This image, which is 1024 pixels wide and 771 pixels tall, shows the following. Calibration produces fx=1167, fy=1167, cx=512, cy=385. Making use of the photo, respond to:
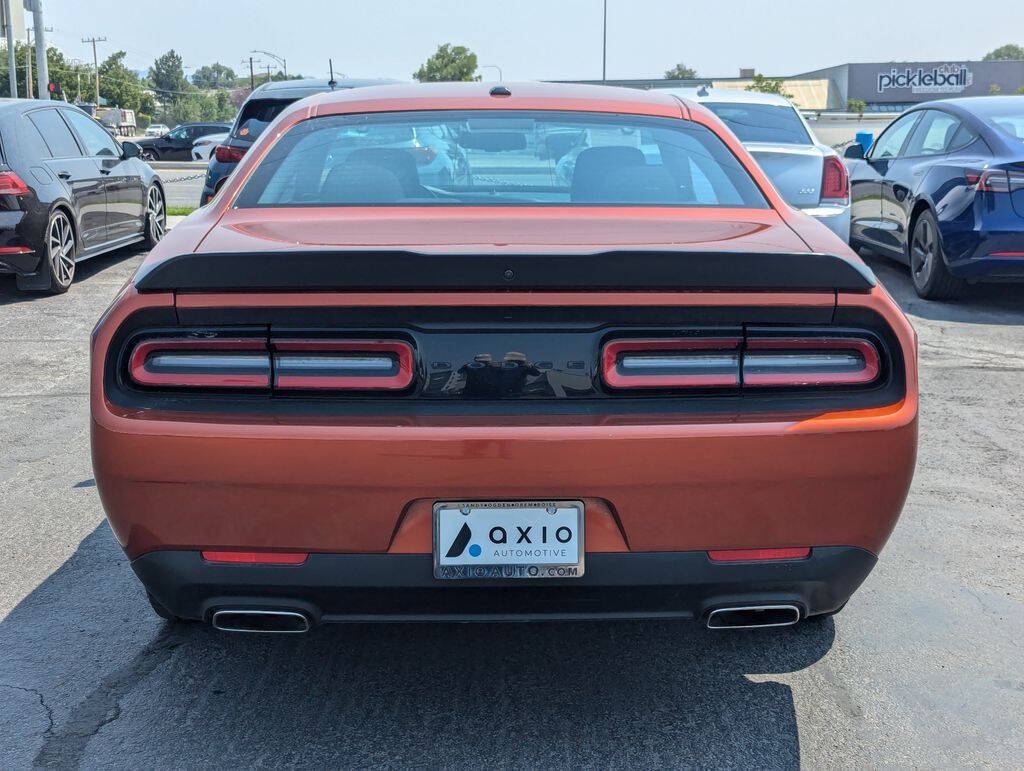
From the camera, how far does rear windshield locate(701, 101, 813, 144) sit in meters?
9.51

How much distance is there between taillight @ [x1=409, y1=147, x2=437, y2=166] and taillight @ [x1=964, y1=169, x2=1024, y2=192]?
590 centimetres

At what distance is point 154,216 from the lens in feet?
38.7

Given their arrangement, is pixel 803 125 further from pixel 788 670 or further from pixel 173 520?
pixel 173 520

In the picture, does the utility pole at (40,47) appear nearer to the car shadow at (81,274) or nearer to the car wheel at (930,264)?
the car shadow at (81,274)

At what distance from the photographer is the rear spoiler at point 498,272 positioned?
2.53 meters

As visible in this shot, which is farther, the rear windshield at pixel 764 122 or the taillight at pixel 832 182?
the rear windshield at pixel 764 122

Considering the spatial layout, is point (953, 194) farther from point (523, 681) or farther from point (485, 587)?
point (485, 587)

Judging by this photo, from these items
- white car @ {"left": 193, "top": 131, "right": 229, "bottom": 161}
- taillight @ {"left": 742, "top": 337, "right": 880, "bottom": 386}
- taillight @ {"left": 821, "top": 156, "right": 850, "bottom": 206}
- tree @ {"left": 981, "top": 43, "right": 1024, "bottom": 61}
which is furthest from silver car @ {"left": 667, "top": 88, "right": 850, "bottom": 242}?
tree @ {"left": 981, "top": 43, "right": 1024, "bottom": 61}

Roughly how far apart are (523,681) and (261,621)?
32.0 inches

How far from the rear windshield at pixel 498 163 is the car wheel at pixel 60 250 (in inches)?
239

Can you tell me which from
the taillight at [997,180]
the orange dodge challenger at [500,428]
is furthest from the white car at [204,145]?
the orange dodge challenger at [500,428]

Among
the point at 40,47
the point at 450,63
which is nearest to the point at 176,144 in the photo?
the point at 40,47

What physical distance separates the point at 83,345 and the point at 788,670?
19.2ft

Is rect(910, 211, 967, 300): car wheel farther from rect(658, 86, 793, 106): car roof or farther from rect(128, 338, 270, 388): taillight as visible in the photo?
rect(128, 338, 270, 388): taillight
